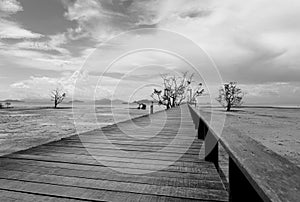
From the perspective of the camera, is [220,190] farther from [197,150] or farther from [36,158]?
[36,158]

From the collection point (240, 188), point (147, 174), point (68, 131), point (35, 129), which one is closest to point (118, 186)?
point (147, 174)

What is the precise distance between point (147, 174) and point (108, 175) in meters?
0.38

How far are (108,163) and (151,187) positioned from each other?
0.80 metres

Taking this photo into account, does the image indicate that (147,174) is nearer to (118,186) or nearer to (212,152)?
(118,186)

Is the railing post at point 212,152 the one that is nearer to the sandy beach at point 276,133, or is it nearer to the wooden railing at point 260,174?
the sandy beach at point 276,133

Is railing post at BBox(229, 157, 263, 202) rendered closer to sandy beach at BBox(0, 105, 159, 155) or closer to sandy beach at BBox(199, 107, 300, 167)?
sandy beach at BBox(199, 107, 300, 167)

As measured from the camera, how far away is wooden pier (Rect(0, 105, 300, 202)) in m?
0.93

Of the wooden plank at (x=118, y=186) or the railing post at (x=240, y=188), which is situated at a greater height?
the railing post at (x=240, y=188)

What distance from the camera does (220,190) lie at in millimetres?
1749

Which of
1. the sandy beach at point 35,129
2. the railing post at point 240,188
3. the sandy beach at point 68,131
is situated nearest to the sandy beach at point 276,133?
the sandy beach at point 68,131

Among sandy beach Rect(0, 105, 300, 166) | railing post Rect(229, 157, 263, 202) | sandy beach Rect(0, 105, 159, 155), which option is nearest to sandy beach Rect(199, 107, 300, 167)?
sandy beach Rect(0, 105, 300, 166)

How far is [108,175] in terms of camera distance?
6.89 feet

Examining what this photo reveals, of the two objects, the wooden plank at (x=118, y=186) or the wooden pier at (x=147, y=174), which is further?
the wooden plank at (x=118, y=186)

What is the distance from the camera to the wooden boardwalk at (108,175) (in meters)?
1.68
